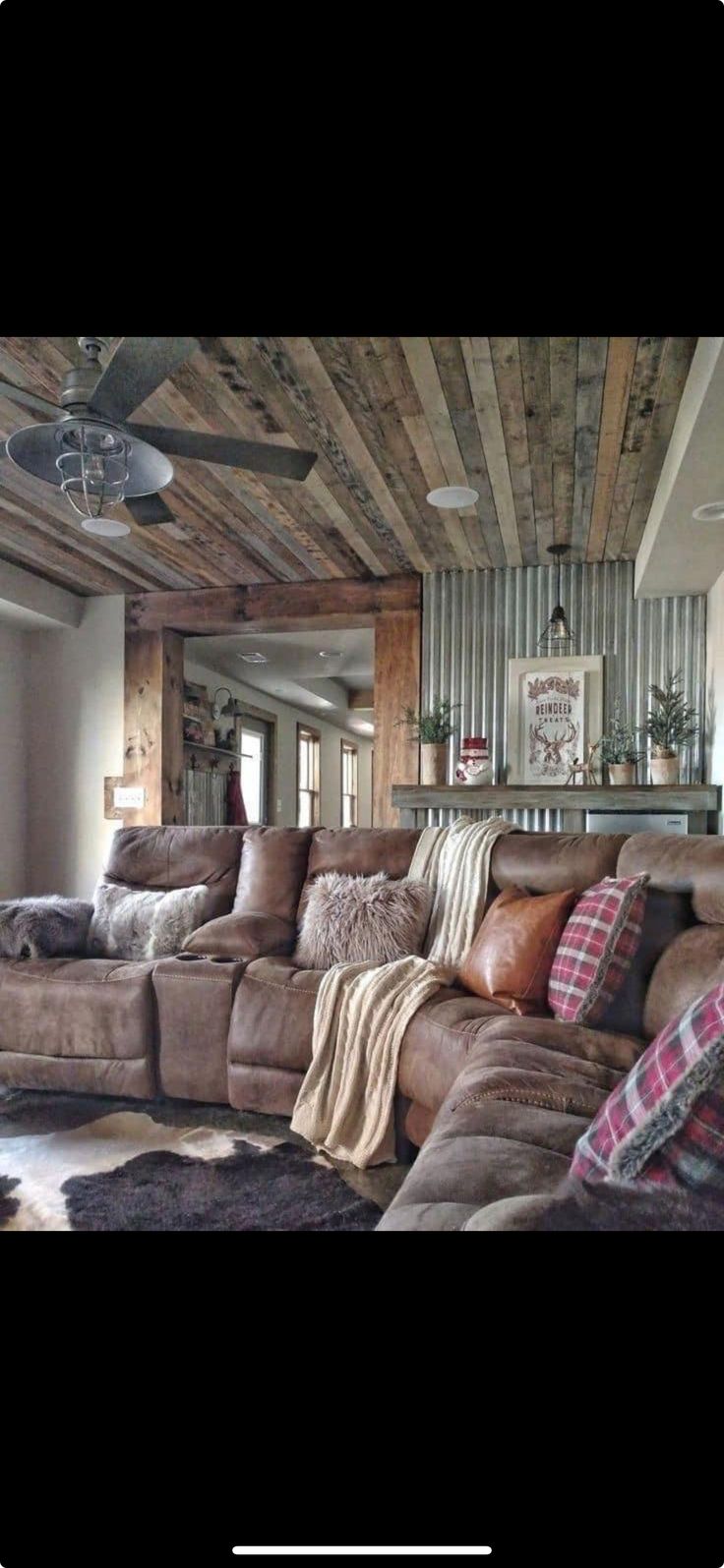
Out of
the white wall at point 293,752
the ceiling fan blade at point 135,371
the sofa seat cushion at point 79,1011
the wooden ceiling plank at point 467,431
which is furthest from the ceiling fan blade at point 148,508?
the white wall at point 293,752

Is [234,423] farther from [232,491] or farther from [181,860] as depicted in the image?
[181,860]

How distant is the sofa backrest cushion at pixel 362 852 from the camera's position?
10.1 feet

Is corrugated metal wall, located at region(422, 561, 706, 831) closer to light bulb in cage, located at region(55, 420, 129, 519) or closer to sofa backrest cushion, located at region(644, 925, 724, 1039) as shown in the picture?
sofa backrest cushion, located at region(644, 925, 724, 1039)

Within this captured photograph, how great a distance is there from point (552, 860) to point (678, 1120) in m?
1.77

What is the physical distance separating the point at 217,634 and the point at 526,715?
76.3 inches

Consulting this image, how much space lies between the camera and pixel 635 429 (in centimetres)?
304

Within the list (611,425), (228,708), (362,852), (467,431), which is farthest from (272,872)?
(228,708)

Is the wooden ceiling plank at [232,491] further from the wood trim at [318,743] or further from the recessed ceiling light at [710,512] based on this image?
the wood trim at [318,743]

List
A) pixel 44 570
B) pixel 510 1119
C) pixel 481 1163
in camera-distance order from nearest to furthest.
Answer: pixel 481 1163, pixel 510 1119, pixel 44 570

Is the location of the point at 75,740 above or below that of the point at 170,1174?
above

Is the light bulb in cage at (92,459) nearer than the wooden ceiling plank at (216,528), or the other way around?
the light bulb in cage at (92,459)

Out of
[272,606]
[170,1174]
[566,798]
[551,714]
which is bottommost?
Result: [170,1174]

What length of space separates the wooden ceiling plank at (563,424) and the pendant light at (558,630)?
0.25 meters
